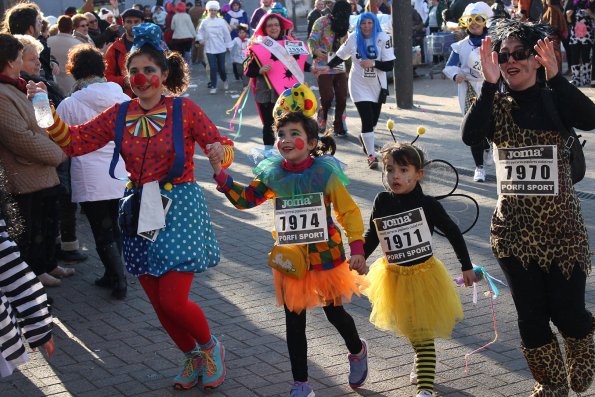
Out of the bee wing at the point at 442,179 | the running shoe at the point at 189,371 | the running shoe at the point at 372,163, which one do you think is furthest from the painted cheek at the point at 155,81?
the running shoe at the point at 372,163

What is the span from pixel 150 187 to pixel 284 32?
7068 mm

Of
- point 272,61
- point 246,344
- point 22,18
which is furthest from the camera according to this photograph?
point 272,61

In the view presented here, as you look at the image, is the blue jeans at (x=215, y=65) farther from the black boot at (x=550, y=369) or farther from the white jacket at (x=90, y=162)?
the black boot at (x=550, y=369)

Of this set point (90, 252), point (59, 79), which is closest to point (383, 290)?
point (90, 252)

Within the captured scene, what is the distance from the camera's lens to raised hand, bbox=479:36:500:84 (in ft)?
15.4

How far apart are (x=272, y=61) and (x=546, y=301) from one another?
294 inches

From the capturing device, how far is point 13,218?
4.30 metres

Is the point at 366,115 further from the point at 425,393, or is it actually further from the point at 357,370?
the point at 425,393

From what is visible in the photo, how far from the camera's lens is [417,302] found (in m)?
5.30

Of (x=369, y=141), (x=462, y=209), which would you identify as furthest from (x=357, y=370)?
(x=369, y=141)

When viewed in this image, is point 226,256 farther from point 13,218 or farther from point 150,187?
point 13,218

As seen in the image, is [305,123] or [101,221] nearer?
[305,123]

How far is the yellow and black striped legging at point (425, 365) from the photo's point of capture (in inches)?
207

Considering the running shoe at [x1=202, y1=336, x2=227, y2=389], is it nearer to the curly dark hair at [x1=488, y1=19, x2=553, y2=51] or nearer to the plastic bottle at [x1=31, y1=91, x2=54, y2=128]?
the plastic bottle at [x1=31, y1=91, x2=54, y2=128]
